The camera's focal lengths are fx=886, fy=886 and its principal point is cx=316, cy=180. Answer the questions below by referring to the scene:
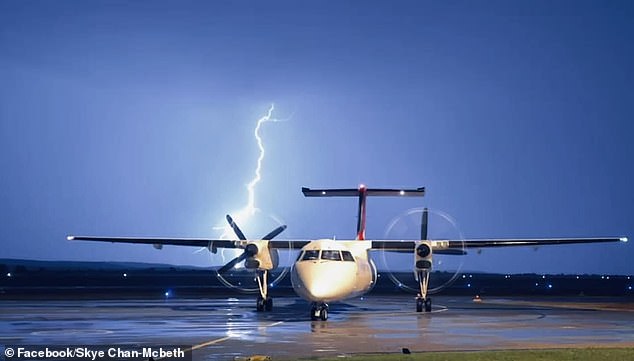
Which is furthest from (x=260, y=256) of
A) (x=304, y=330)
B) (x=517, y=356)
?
(x=517, y=356)

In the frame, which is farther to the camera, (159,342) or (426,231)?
(426,231)

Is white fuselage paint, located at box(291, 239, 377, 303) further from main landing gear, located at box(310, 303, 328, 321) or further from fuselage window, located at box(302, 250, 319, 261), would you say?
main landing gear, located at box(310, 303, 328, 321)

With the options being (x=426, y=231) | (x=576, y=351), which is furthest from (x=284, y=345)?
(x=426, y=231)

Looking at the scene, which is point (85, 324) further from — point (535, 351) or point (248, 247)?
point (535, 351)

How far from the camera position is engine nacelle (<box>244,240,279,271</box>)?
36.3 m

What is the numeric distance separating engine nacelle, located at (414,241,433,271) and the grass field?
17.5 meters

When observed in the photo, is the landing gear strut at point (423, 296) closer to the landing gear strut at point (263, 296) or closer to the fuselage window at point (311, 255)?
the landing gear strut at point (263, 296)

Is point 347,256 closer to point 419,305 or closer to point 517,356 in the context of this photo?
point 419,305

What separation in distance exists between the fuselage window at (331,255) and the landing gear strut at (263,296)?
6.32 meters

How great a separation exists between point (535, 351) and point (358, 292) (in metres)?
14.5

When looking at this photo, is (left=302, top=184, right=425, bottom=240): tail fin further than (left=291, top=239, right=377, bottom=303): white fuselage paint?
Yes

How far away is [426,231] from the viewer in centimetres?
4222

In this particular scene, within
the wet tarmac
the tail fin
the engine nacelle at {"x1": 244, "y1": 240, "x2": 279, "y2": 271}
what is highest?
the tail fin

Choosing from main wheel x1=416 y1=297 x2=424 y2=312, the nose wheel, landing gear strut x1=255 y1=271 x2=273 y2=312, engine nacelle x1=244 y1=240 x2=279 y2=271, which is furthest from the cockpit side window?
main wheel x1=416 y1=297 x2=424 y2=312
